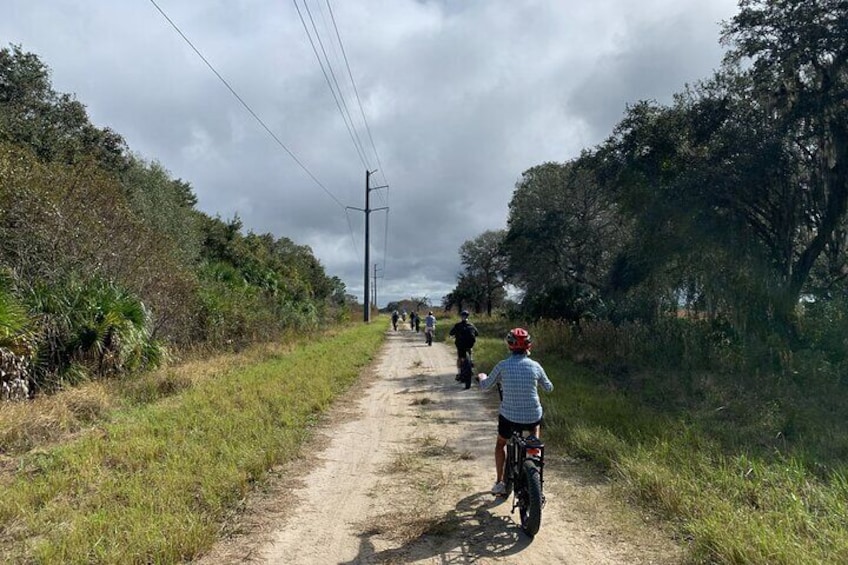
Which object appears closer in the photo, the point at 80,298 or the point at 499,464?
the point at 499,464

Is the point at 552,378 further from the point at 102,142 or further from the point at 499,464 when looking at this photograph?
the point at 102,142

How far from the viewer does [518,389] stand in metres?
5.74

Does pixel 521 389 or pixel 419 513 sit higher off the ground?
pixel 521 389

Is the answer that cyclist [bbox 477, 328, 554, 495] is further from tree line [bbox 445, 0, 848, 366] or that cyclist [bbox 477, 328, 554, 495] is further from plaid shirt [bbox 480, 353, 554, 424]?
tree line [bbox 445, 0, 848, 366]

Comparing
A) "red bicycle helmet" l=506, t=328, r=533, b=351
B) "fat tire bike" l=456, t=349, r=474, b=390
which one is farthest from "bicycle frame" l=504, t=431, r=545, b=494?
"fat tire bike" l=456, t=349, r=474, b=390

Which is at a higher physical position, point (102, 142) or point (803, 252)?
point (102, 142)

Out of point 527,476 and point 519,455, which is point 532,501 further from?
point 519,455

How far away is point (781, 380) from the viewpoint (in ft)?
40.9

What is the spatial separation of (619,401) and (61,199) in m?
13.0

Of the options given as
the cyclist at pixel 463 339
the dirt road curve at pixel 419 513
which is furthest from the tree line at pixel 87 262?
the cyclist at pixel 463 339

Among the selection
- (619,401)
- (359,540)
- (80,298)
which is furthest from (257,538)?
(80,298)

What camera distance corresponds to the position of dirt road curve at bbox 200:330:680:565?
4.65m

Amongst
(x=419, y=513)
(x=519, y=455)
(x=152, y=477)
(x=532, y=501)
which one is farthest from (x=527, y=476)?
(x=152, y=477)

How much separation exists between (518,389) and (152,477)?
4.11 meters
